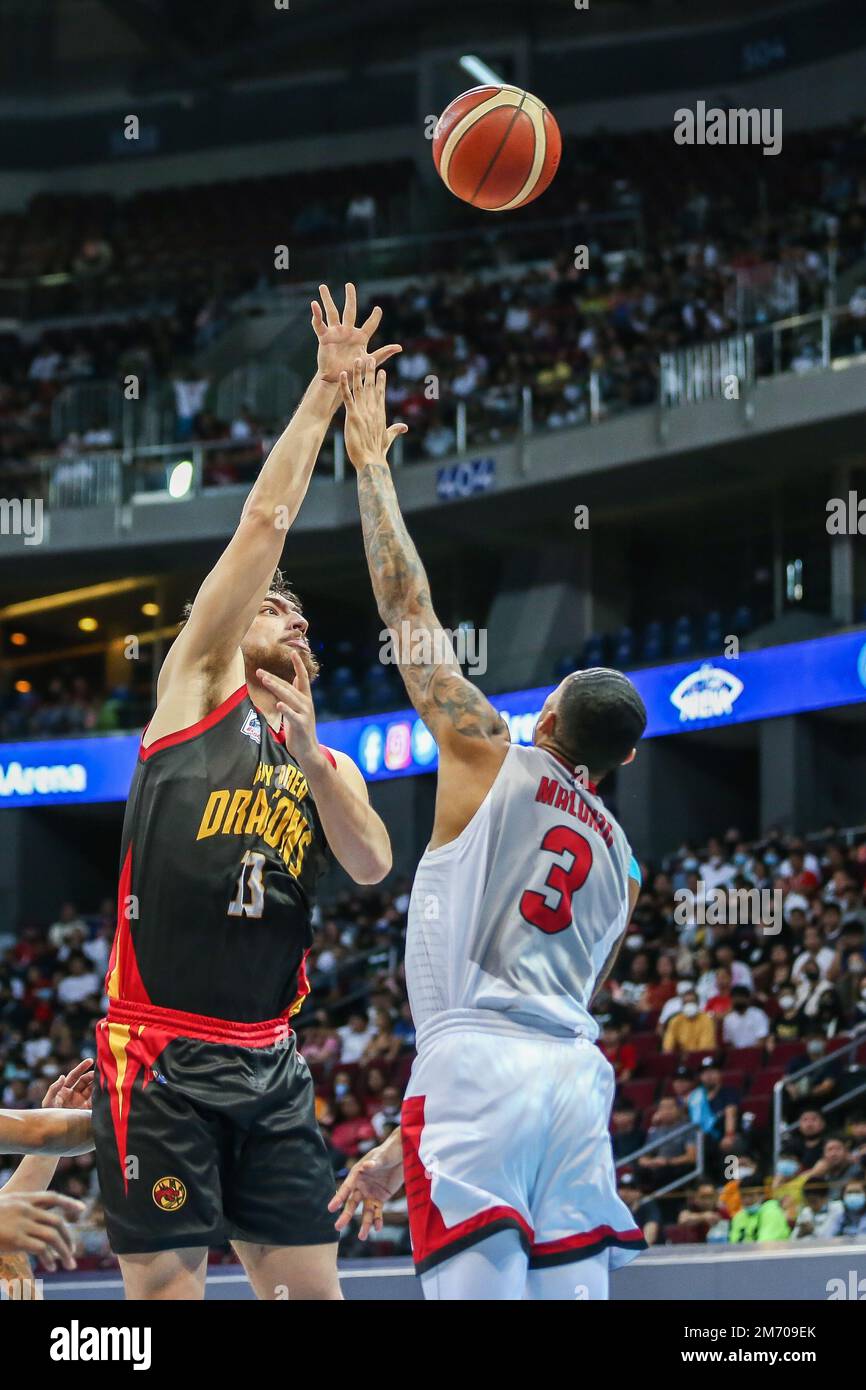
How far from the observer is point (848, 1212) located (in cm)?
1048

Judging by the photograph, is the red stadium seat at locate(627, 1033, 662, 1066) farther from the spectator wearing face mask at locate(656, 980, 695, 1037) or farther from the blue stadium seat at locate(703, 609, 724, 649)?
the blue stadium seat at locate(703, 609, 724, 649)

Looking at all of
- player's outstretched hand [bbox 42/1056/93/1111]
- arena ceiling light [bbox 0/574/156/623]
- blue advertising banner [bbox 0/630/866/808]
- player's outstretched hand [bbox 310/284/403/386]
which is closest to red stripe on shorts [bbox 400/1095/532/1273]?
player's outstretched hand [bbox 42/1056/93/1111]

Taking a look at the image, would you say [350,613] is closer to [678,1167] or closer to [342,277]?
[342,277]

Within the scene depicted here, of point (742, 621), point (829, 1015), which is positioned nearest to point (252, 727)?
point (829, 1015)

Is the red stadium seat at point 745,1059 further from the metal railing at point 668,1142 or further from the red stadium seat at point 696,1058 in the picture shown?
the metal railing at point 668,1142

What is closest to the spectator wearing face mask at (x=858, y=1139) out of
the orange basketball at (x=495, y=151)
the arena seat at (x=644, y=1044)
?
the arena seat at (x=644, y=1044)

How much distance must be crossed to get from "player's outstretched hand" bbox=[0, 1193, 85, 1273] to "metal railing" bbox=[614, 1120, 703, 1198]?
8.45 meters

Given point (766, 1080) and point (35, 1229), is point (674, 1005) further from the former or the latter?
point (35, 1229)

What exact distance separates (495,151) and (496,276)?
722 inches

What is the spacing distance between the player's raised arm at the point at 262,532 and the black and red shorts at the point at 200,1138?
943 mm

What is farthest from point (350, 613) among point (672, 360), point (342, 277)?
point (672, 360)

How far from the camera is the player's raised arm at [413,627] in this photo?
430 centimetres

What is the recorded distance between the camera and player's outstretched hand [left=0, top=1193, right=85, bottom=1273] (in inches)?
144

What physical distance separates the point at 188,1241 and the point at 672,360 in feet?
58.2
